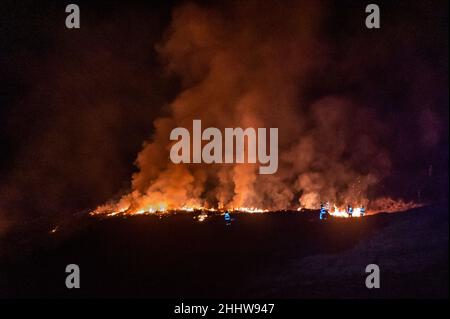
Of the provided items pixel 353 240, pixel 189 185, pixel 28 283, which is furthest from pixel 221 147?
pixel 28 283

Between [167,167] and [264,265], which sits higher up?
[167,167]

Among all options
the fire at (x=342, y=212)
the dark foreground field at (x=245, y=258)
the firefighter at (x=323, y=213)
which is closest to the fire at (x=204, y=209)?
the fire at (x=342, y=212)

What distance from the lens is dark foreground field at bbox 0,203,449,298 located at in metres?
12.8

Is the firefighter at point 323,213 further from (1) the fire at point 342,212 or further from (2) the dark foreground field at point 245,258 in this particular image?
(1) the fire at point 342,212

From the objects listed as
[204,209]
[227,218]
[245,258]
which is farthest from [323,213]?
[204,209]

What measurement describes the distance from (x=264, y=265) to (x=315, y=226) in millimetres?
2692

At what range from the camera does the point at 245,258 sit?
14.4 metres

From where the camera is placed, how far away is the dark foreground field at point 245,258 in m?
12.8

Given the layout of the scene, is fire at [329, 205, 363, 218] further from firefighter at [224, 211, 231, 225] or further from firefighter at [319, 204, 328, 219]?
firefighter at [224, 211, 231, 225]

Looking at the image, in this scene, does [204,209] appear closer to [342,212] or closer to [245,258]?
[245,258]

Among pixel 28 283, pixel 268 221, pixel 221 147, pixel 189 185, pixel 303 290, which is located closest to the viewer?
pixel 303 290

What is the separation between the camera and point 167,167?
63.8 ft

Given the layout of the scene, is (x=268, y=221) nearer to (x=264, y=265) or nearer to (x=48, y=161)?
(x=264, y=265)
